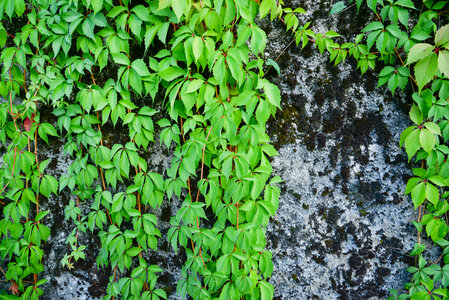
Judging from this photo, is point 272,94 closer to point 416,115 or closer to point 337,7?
point 337,7

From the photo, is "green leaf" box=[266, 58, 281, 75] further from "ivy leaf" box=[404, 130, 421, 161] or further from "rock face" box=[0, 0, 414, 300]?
"ivy leaf" box=[404, 130, 421, 161]

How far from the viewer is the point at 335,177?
1.58 m

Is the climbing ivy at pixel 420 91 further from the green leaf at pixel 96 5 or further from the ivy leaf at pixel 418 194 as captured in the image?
the green leaf at pixel 96 5

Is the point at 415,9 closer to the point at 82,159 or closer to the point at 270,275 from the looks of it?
the point at 270,275

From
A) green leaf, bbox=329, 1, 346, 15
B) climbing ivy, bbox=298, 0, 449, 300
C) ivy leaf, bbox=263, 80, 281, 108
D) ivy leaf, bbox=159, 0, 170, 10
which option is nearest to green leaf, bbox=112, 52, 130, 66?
ivy leaf, bbox=159, 0, 170, 10

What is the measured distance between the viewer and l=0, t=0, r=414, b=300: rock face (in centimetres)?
154

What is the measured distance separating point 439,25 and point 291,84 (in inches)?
29.6

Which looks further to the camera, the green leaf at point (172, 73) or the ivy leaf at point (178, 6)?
the green leaf at point (172, 73)

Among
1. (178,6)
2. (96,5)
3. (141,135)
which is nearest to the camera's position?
(178,6)

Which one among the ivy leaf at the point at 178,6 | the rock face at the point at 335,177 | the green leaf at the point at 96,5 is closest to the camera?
the ivy leaf at the point at 178,6

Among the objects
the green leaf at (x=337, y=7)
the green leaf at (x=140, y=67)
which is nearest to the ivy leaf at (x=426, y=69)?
the green leaf at (x=337, y=7)

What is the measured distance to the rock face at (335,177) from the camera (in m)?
1.54

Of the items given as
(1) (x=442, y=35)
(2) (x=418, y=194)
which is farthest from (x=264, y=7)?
(2) (x=418, y=194)

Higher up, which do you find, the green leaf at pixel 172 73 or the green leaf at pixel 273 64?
the green leaf at pixel 273 64
